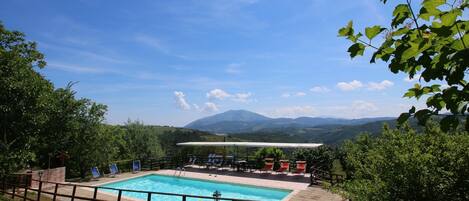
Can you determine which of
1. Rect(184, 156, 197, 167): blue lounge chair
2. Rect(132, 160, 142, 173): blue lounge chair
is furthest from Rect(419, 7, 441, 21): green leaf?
Rect(184, 156, 197, 167): blue lounge chair

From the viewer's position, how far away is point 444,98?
173cm

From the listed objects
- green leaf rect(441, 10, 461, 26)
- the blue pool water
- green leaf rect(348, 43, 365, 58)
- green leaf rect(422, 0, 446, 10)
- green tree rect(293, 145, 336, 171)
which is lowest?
the blue pool water

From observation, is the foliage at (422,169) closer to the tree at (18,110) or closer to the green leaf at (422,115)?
the green leaf at (422,115)

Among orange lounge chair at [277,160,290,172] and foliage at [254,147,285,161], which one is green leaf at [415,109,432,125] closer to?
orange lounge chair at [277,160,290,172]

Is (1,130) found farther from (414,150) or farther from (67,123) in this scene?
(414,150)

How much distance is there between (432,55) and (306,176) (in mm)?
16548

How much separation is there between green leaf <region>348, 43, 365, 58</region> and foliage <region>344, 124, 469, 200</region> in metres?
3.33

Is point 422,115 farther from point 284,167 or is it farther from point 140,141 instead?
point 140,141

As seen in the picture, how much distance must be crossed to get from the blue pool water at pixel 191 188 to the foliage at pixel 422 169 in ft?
32.1

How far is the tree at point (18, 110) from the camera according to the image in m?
13.4

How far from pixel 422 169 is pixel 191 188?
49.4 ft

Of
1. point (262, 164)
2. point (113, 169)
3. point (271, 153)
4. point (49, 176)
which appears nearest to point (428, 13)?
point (49, 176)

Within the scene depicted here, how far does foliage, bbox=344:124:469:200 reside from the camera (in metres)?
4.67

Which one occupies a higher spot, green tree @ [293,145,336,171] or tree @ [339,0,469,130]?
A: tree @ [339,0,469,130]
